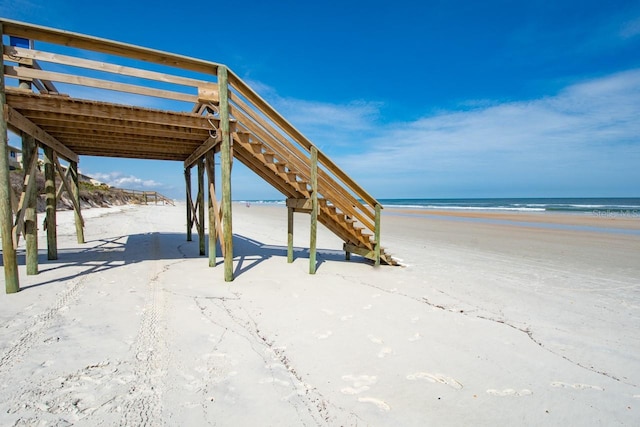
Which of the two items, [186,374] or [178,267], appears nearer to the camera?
[186,374]

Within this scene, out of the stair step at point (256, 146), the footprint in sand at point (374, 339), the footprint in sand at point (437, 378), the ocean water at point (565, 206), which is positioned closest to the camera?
the footprint in sand at point (437, 378)

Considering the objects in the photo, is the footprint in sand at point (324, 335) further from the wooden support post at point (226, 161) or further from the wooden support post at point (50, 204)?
the wooden support post at point (50, 204)

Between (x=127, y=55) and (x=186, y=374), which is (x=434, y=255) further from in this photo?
(x=127, y=55)

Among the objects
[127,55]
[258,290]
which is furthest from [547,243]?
[127,55]

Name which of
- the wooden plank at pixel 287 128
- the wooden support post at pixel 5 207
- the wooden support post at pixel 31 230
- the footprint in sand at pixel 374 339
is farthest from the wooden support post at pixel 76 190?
the footprint in sand at pixel 374 339

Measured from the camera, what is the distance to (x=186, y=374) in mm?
2707

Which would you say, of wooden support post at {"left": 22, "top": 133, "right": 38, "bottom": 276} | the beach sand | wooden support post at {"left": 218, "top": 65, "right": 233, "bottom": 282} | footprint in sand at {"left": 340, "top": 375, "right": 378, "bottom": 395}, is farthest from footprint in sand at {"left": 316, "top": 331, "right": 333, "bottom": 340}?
wooden support post at {"left": 22, "top": 133, "right": 38, "bottom": 276}

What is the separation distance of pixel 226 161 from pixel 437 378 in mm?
4683

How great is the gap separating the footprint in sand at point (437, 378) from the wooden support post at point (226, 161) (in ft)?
12.5

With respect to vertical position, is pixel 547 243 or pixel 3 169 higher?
pixel 3 169

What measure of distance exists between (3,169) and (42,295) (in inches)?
78.2

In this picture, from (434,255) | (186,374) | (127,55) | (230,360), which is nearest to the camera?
(186,374)

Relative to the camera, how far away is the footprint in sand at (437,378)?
2.72m

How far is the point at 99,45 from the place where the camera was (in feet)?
15.8
